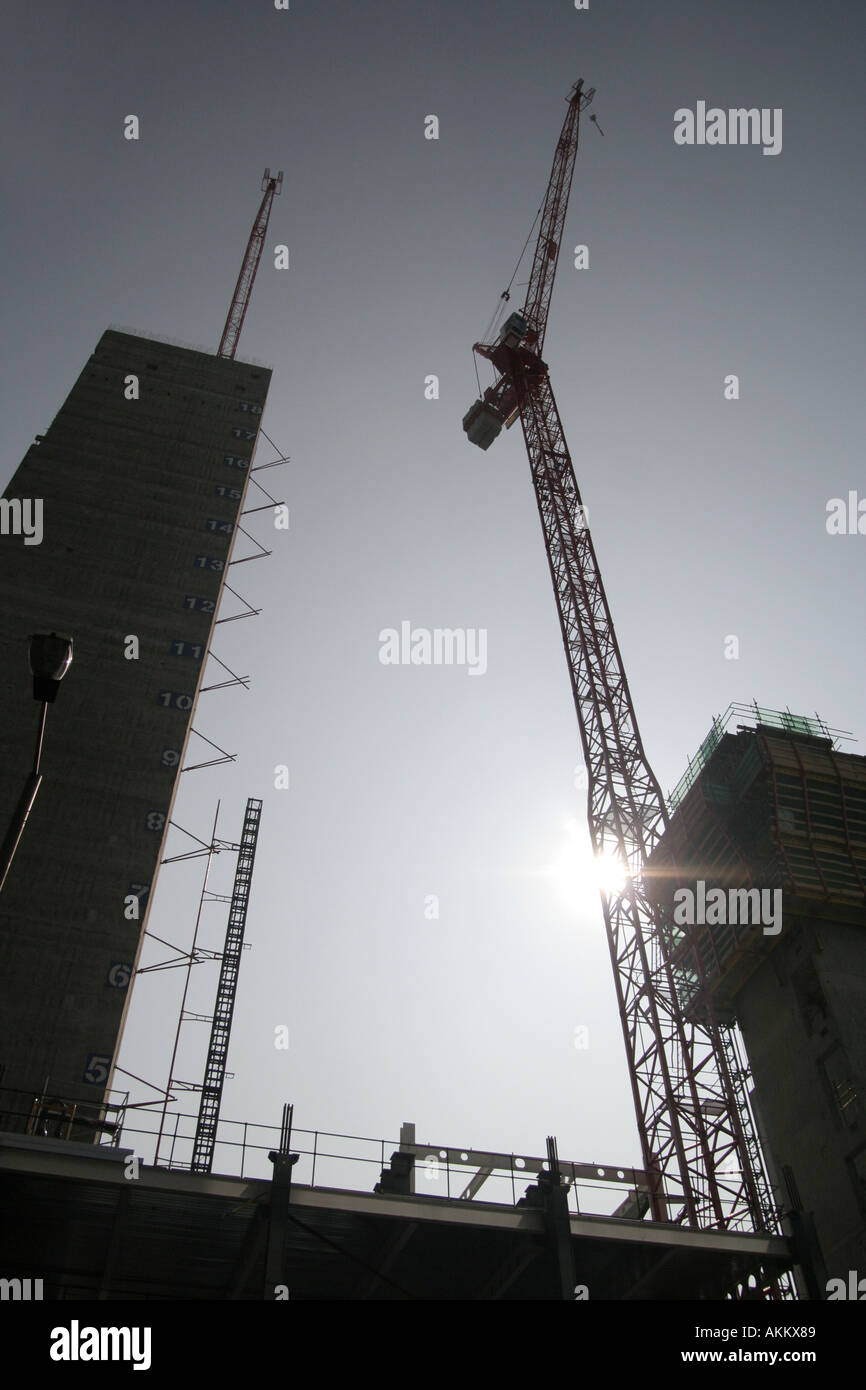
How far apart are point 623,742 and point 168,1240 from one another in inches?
1320

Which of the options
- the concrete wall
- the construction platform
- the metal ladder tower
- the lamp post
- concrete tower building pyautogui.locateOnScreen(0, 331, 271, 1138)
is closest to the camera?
the lamp post

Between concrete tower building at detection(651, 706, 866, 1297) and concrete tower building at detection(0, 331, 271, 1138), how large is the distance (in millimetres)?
24393

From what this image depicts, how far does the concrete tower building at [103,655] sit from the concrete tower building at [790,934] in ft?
80.0

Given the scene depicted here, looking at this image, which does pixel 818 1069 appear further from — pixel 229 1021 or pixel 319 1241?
pixel 229 1021

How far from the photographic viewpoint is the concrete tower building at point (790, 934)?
37625 mm

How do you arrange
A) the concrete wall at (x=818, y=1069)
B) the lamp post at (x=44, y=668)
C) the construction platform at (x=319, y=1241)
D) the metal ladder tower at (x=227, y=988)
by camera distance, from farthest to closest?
the metal ladder tower at (x=227, y=988) < the concrete wall at (x=818, y=1069) < the construction platform at (x=319, y=1241) < the lamp post at (x=44, y=668)

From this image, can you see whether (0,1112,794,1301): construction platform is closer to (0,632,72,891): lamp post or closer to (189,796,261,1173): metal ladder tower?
(0,632,72,891): lamp post

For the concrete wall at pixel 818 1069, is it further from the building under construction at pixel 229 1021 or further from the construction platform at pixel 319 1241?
the construction platform at pixel 319 1241

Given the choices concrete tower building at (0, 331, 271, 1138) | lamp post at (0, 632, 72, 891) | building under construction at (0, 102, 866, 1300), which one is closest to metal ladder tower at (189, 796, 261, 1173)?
building under construction at (0, 102, 866, 1300)

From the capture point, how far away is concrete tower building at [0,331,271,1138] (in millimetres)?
35625

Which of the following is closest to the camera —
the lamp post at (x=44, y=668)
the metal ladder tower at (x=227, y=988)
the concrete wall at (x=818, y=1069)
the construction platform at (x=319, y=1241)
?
the lamp post at (x=44, y=668)

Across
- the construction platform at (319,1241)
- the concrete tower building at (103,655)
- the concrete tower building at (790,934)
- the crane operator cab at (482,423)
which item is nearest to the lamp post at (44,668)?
the construction platform at (319,1241)

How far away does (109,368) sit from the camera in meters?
58.7
